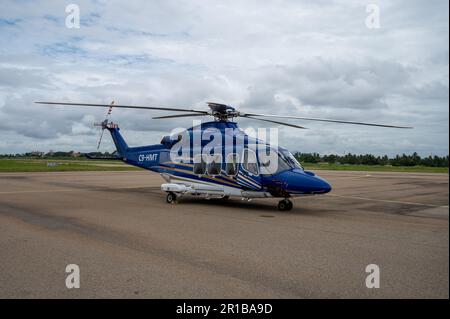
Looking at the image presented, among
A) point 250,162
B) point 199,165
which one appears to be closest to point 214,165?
point 199,165

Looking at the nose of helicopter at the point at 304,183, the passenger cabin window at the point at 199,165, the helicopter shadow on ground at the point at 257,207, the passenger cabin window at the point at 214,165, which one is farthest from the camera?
the passenger cabin window at the point at 199,165

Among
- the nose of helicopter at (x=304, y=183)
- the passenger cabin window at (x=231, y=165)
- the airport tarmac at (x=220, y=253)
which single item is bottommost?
the airport tarmac at (x=220, y=253)

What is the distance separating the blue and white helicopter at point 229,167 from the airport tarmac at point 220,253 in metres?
0.95

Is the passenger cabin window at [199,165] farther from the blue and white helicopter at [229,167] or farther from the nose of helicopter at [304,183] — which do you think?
the nose of helicopter at [304,183]

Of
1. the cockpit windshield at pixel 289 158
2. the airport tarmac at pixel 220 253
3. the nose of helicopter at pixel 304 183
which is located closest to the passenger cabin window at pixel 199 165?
the airport tarmac at pixel 220 253

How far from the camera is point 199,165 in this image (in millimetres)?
15148

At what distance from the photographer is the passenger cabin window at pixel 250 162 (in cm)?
1322

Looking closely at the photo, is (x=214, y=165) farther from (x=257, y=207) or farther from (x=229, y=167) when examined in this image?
(x=257, y=207)

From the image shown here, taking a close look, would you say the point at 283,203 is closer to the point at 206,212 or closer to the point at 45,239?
the point at 206,212

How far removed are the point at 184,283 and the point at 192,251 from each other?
1.88 m

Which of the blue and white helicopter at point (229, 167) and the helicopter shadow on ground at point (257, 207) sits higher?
the blue and white helicopter at point (229, 167)

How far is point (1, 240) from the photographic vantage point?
8.15 metres

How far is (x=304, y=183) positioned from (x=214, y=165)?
3814mm

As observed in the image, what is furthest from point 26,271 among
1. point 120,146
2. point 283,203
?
point 120,146
